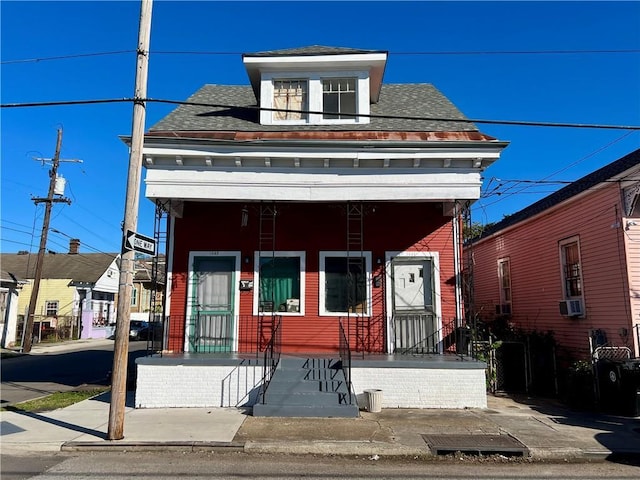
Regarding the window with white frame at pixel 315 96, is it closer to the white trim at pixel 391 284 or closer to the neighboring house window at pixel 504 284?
the white trim at pixel 391 284

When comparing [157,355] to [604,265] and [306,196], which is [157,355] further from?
[604,265]

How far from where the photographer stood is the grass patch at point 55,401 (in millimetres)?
9586

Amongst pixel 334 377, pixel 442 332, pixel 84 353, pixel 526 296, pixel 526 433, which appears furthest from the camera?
pixel 84 353

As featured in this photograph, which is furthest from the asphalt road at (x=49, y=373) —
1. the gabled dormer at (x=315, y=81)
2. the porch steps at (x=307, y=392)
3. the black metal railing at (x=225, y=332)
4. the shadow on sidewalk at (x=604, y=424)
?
the shadow on sidewalk at (x=604, y=424)

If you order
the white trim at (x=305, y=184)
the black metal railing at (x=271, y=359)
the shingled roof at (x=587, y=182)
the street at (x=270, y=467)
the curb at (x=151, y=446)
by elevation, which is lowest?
the street at (x=270, y=467)

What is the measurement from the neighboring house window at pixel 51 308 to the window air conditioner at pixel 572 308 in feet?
109

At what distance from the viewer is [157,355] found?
404 inches

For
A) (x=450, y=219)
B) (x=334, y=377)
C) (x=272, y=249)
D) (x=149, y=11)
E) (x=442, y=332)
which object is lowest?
(x=334, y=377)

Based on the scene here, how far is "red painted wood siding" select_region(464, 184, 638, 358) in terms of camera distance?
10.8 m

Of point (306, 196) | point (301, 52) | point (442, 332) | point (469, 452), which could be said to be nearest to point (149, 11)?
point (306, 196)

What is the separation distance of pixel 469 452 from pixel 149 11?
27.1 ft

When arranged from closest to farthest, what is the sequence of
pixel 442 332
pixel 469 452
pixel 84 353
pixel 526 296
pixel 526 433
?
pixel 469 452
pixel 526 433
pixel 442 332
pixel 526 296
pixel 84 353

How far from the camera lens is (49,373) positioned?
1605 centimetres

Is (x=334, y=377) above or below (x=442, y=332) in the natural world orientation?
below
